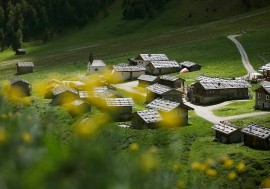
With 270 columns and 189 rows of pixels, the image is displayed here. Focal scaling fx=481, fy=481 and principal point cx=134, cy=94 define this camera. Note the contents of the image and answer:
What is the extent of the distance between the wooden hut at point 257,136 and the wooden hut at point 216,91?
874 inches

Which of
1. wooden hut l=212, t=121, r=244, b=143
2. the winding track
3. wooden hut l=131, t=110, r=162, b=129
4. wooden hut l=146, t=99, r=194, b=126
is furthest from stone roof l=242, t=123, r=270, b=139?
wooden hut l=131, t=110, r=162, b=129

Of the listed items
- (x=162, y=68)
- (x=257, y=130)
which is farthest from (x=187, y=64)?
(x=257, y=130)

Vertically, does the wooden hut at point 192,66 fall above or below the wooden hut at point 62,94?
below

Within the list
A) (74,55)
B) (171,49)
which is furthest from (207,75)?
(74,55)

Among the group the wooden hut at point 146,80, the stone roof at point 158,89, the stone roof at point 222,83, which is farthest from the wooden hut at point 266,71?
the wooden hut at point 146,80

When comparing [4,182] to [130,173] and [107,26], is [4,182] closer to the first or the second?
[130,173]

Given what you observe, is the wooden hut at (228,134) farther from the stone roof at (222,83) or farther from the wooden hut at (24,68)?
the wooden hut at (24,68)

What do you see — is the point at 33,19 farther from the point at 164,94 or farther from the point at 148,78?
the point at 164,94

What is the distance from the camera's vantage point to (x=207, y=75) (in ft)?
332

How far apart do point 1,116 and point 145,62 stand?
107 m

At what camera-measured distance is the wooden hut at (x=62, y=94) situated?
78.8 meters

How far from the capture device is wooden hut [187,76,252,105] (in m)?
83.2

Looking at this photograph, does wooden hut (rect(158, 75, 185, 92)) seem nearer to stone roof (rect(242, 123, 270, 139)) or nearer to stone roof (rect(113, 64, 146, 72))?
stone roof (rect(113, 64, 146, 72))

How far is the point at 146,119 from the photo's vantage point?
68.6m
